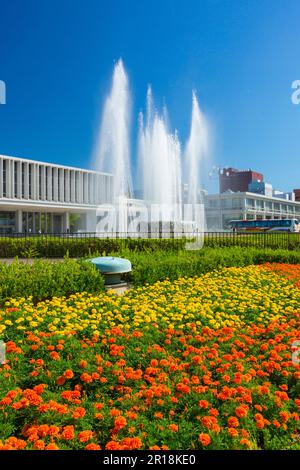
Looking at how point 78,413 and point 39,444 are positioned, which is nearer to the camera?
point 39,444

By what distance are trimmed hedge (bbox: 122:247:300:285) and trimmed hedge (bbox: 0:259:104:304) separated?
118 centimetres

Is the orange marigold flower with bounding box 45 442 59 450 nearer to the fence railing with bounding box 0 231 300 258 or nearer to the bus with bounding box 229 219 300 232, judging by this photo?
the fence railing with bounding box 0 231 300 258

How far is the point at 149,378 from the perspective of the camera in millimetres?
3076

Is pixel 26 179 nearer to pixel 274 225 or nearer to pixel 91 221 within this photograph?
pixel 91 221

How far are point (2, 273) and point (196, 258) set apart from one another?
4718 millimetres

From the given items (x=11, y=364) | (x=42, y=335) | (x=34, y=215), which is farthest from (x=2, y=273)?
(x=34, y=215)

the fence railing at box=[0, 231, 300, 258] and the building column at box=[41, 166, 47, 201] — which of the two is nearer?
the fence railing at box=[0, 231, 300, 258]

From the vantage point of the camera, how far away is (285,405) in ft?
9.18

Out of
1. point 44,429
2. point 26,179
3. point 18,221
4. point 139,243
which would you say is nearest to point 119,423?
point 44,429

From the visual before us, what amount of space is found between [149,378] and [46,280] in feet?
12.2

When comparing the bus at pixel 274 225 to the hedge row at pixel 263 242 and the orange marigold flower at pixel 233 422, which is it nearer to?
the hedge row at pixel 263 242

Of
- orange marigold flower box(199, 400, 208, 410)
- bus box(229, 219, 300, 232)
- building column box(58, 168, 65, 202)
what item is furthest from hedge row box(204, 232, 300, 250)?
building column box(58, 168, 65, 202)

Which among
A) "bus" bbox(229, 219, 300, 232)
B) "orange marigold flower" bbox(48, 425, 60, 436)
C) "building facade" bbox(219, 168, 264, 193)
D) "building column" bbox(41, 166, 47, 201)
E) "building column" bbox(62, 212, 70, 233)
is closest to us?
"orange marigold flower" bbox(48, 425, 60, 436)

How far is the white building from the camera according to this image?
4553 centimetres
